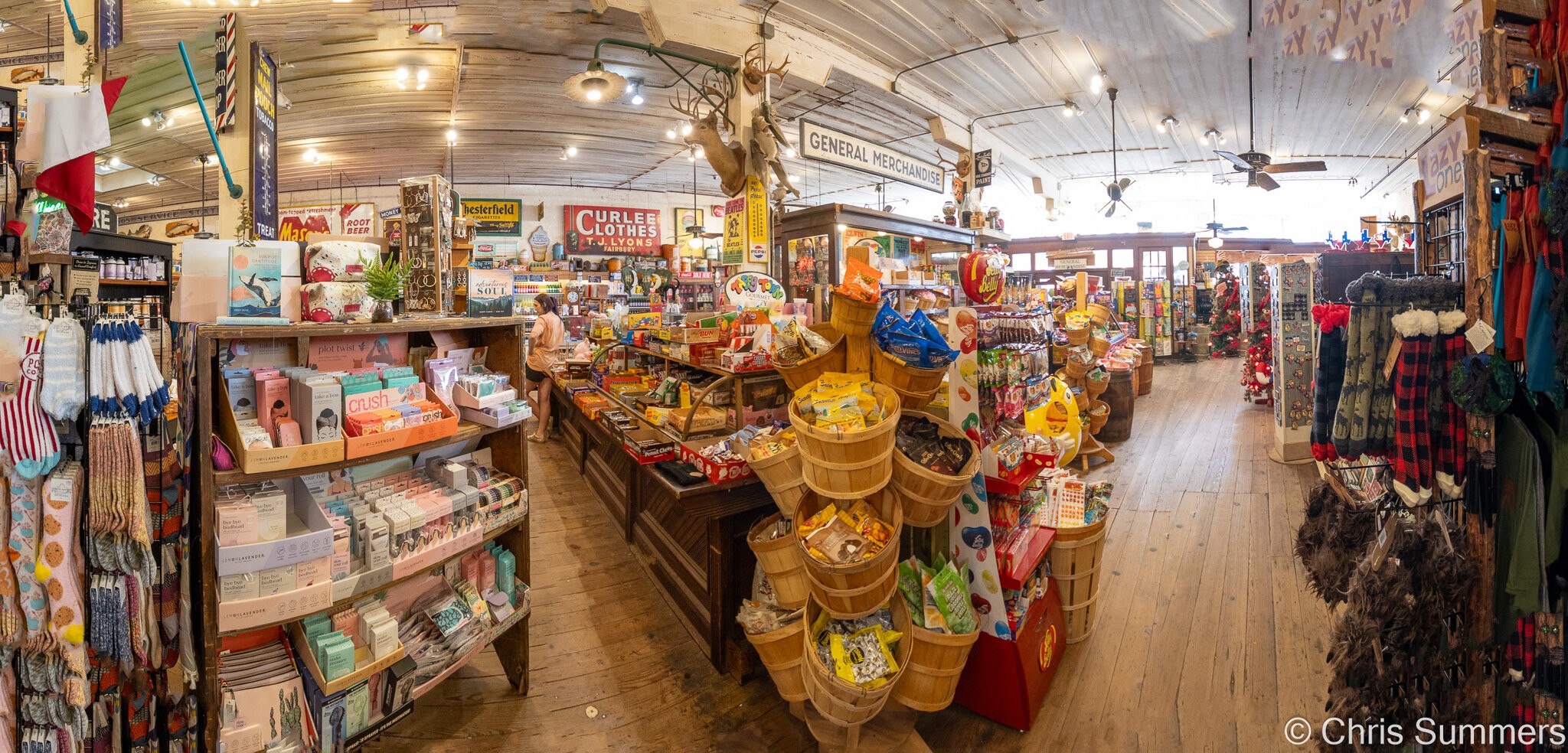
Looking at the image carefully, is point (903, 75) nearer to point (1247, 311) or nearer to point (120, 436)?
point (120, 436)

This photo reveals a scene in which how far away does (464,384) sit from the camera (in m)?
2.51

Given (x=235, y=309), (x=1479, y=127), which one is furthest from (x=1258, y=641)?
(x=235, y=309)

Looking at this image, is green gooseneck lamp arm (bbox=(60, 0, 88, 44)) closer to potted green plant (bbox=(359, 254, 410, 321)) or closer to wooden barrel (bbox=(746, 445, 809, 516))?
potted green plant (bbox=(359, 254, 410, 321))

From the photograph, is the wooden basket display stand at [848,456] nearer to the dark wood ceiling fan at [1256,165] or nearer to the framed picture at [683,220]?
the dark wood ceiling fan at [1256,165]

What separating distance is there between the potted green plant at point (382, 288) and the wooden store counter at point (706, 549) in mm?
1286

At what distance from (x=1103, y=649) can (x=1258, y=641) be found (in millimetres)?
750

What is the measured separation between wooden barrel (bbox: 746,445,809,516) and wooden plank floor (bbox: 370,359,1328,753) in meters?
0.92

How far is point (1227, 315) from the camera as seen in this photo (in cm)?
1266

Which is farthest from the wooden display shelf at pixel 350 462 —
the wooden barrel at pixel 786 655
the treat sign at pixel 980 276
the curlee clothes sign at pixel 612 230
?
the curlee clothes sign at pixel 612 230

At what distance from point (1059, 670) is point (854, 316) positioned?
1.87 meters

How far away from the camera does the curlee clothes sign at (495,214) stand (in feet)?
39.2

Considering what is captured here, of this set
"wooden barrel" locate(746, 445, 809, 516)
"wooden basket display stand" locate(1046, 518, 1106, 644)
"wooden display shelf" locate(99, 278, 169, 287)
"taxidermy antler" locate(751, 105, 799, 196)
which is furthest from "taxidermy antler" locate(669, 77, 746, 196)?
"wooden display shelf" locate(99, 278, 169, 287)

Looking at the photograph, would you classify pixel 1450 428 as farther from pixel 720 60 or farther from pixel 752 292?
pixel 720 60
